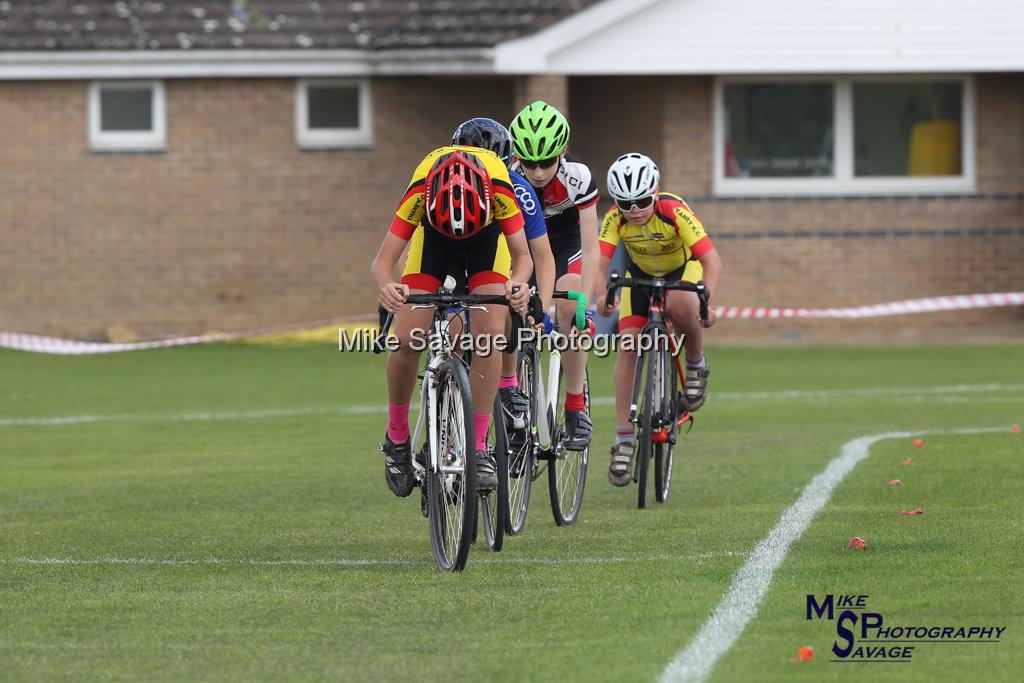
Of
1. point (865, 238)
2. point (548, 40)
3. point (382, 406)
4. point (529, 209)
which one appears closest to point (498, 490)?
point (529, 209)

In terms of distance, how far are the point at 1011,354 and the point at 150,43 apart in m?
10.9

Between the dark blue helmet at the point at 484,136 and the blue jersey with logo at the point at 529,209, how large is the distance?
0.24 meters

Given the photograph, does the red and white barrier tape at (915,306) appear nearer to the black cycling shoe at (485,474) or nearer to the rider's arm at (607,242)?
the rider's arm at (607,242)

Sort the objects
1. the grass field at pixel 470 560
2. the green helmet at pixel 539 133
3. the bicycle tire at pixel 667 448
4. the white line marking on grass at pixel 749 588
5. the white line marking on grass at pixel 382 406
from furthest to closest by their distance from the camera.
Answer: the white line marking on grass at pixel 382 406
the bicycle tire at pixel 667 448
the green helmet at pixel 539 133
the grass field at pixel 470 560
the white line marking on grass at pixel 749 588

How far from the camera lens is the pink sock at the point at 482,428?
7980 millimetres

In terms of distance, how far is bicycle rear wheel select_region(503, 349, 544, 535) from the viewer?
8.83 metres

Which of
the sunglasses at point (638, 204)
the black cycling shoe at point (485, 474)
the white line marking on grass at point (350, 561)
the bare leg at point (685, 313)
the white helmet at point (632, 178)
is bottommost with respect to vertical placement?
the white line marking on grass at point (350, 561)

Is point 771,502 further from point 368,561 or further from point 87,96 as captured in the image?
point 87,96

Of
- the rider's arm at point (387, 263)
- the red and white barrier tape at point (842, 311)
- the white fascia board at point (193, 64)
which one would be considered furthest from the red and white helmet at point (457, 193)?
the white fascia board at point (193, 64)

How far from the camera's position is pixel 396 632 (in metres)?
6.57

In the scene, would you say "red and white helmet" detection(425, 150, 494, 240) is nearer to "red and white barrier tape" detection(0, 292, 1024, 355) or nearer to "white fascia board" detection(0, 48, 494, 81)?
"red and white barrier tape" detection(0, 292, 1024, 355)

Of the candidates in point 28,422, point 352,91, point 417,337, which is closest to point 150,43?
point 352,91

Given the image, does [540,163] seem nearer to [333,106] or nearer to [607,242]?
[607,242]

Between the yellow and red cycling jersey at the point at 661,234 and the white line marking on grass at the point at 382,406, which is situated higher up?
the yellow and red cycling jersey at the point at 661,234
